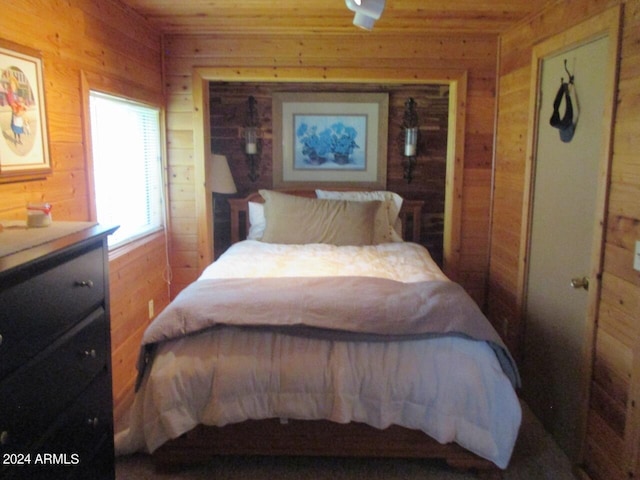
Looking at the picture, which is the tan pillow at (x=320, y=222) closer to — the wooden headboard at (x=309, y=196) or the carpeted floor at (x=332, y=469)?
the wooden headboard at (x=309, y=196)

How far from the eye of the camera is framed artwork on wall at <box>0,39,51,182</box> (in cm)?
178

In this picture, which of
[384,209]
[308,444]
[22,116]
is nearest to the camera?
[22,116]

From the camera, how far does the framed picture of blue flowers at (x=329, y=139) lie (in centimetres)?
444

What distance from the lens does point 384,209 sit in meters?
3.98

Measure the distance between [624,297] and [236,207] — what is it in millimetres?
3067

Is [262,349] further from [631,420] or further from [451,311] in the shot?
[631,420]

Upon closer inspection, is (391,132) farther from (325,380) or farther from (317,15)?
(325,380)

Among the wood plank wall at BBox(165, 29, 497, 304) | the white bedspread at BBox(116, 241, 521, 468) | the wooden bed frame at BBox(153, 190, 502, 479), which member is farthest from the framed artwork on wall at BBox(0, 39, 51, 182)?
the wood plank wall at BBox(165, 29, 497, 304)

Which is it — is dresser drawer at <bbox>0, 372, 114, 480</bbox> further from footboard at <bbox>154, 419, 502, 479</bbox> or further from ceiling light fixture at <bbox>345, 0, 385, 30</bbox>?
ceiling light fixture at <bbox>345, 0, 385, 30</bbox>

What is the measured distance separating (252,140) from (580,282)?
287cm

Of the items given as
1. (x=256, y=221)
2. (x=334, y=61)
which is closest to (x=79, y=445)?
(x=256, y=221)

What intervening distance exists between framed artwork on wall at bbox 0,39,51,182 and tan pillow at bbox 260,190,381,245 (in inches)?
74.1

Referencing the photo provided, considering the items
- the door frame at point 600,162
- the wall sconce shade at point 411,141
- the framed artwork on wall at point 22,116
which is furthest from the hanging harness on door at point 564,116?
the framed artwork on wall at point 22,116

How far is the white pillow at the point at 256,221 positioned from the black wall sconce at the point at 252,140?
1.69 feet
